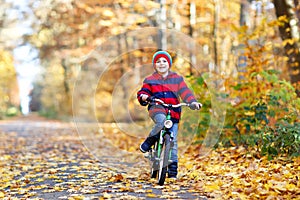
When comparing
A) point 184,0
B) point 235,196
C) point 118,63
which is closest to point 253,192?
point 235,196

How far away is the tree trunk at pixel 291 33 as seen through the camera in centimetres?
923

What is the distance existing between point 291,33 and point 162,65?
439 centimetres

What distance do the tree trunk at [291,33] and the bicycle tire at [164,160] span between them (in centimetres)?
452

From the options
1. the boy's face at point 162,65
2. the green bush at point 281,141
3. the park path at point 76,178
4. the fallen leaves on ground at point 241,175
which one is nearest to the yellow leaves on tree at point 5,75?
the park path at point 76,178

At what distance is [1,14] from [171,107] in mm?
17549

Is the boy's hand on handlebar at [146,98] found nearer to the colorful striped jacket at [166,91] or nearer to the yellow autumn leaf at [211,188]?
the colorful striped jacket at [166,91]

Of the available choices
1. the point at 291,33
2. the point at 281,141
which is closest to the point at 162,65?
the point at 281,141

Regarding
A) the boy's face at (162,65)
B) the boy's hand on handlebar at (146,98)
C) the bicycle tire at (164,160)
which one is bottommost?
the bicycle tire at (164,160)

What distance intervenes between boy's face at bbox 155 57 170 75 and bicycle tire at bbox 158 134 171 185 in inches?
35.2

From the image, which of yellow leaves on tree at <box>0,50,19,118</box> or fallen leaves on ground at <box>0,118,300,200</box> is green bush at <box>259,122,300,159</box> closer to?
fallen leaves on ground at <box>0,118,300,200</box>

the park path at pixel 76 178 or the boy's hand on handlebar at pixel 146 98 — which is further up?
the boy's hand on handlebar at pixel 146 98

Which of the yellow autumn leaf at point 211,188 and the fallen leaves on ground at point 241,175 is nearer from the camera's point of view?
the fallen leaves on ground at point 241,175

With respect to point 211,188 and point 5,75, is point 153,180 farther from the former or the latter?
point 5,75

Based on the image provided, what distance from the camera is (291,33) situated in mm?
9312
